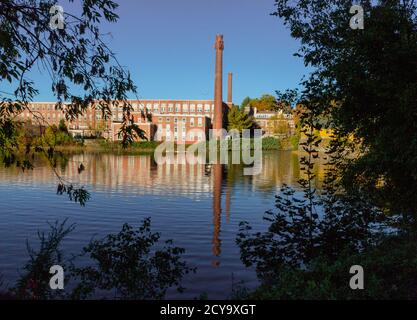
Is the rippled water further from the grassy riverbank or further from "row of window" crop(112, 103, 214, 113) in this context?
"row of window" crop(112, 103, 214, 113)

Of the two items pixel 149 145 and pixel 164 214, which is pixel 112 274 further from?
pixel 149 145

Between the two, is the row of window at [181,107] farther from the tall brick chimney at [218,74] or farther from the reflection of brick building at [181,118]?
the tall brick chimney at [218,74]

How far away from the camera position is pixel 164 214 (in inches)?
856

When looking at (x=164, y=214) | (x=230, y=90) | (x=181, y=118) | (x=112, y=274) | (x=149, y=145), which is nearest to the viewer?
(x=112, y=274)

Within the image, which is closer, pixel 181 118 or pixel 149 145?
pixel 149 145

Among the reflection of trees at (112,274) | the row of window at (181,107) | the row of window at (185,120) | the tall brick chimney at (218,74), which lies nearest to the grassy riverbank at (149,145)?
the row of window at (185,120)

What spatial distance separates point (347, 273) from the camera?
24.4 ft

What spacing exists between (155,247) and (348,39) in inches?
350

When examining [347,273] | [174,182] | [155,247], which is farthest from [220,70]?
[347,273]

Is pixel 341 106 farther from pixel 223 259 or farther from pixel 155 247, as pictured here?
pixel 155 247

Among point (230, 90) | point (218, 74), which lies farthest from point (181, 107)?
point (218, 74)

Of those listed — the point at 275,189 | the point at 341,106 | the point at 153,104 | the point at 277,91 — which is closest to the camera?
the point at 341,106

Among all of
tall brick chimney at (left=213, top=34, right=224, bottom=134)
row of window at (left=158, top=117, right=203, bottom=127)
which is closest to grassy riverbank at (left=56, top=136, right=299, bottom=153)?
row of window at (left=158, top=117, right=203, bottom=127)

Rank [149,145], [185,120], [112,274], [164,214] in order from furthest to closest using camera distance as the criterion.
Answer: [185,120]
[149,145]
[164,214]
[112,274]
